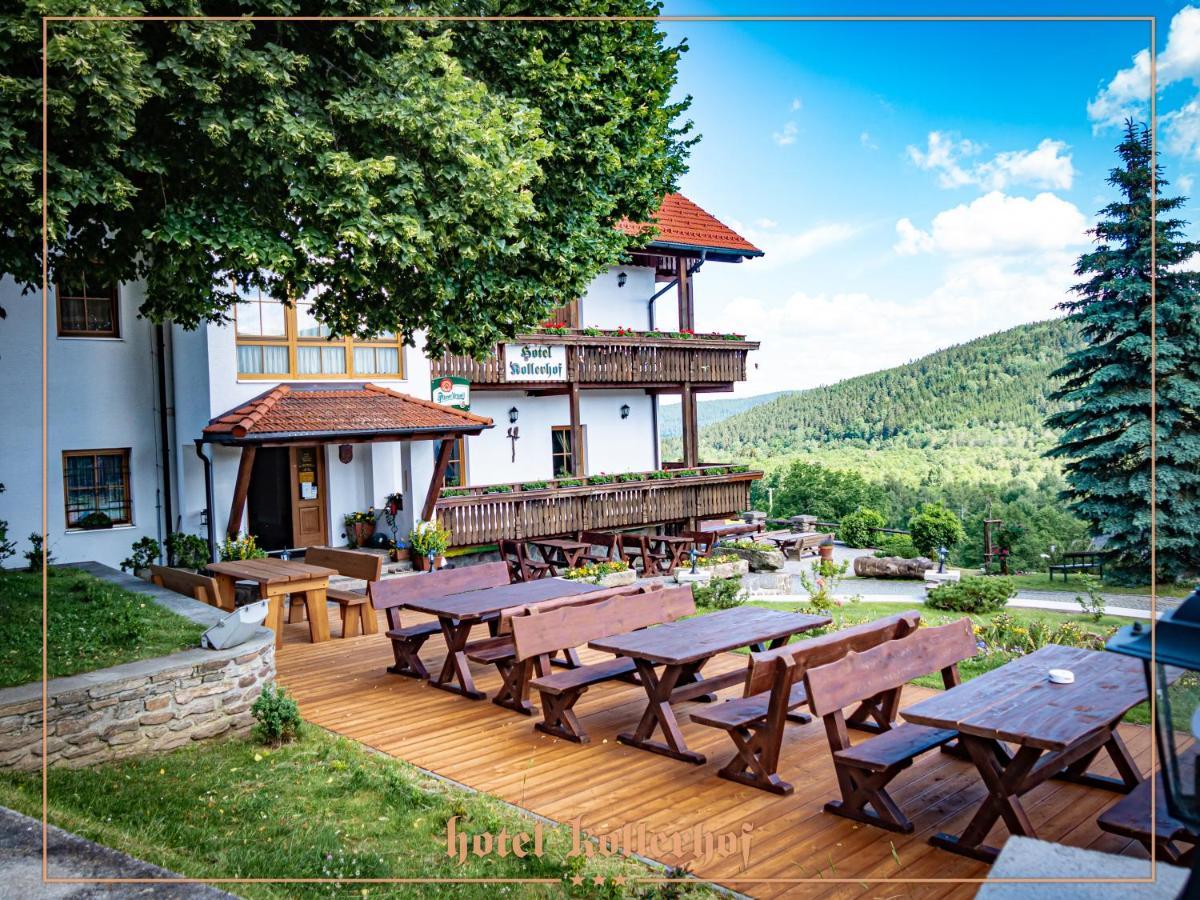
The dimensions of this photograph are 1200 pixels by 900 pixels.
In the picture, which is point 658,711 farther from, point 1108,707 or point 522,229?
point 522,229

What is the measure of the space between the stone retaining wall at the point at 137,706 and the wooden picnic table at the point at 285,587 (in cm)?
291

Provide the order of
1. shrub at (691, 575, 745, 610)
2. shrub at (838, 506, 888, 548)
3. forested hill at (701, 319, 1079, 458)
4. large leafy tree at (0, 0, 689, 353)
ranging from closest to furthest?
1. large leafy tree at (0, 0, 689, 353)
2. shrub at (691, 575, 745, 610)
3. forested hill at (701, 319, 1079, 458)
4. shrub at (838, 506, 888, 548)

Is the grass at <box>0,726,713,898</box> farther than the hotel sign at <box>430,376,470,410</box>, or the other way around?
the hotel sign at <box>430,376,470,410</box>

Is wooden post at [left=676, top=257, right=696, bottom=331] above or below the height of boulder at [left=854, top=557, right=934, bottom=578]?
above

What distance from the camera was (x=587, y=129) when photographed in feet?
29.7

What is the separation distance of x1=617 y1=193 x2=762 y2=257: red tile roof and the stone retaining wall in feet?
51.7

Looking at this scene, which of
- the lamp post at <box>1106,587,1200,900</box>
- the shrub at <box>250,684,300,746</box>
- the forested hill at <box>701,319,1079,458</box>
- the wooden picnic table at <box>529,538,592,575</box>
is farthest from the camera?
the wooden picnic table at <box>529,538,592,575</box>

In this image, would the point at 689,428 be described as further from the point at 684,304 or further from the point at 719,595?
the point at 719,595

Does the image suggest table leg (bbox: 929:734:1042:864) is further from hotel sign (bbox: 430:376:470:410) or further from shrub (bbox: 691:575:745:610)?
hotel sign (bbox: 430:376:470:410)

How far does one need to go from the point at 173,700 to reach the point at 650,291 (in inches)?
708

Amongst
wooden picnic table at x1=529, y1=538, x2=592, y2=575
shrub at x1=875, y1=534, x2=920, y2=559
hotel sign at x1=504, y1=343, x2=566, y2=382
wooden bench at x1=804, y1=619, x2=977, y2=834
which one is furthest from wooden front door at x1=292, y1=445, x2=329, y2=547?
shrub at x1=875, y1=534, x2=920, y2=559

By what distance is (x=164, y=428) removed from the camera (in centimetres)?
1463

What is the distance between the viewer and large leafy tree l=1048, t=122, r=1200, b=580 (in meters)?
17.5

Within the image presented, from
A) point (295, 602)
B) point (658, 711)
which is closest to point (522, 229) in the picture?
point (658, 711)
